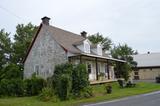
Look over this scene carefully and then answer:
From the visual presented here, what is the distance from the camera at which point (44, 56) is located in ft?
115

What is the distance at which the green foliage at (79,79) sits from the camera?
24.0 metres

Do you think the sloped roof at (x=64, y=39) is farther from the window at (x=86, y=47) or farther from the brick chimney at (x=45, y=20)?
the window at (x=86, y=47)

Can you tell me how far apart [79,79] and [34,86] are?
15.0 ft

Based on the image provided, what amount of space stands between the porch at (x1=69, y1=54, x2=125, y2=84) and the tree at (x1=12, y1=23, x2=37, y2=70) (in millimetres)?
14233

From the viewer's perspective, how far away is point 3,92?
25.8 meters

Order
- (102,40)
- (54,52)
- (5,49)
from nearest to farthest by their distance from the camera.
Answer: (54,52) < (5,49) < (102,40)

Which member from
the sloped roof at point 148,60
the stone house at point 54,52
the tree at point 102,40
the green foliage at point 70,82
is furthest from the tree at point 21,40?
the sloped roof at point 148,60

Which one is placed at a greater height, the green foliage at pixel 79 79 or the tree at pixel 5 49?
the tree at pixel 5 49

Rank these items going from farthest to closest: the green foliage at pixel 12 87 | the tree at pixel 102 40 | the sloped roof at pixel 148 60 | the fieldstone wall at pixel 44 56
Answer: the tree at pixel 102 40
the sloped roof at pixel 148 60
the fieldstone wall at pixel 44 56
the green foliage at pixel 12 87

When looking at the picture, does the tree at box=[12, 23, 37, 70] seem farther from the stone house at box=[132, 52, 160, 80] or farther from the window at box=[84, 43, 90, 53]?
the stone house at box=[132, 52, 160, 80]

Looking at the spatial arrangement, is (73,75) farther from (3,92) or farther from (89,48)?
(89,48)

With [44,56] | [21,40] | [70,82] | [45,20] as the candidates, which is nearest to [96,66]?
[44,56]

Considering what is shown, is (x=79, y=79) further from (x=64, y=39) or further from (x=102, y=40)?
(x=102, y=40)

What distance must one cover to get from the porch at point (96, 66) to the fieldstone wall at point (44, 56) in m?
1.90
